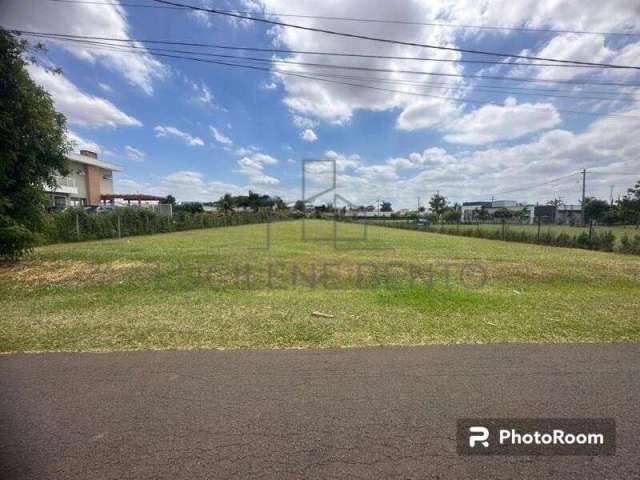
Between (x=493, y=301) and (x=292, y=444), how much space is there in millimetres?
5504

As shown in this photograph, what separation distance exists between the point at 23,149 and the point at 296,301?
349 inches

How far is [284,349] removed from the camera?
3908 mm

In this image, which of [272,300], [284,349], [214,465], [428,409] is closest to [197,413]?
[214,465]

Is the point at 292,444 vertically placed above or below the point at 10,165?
below

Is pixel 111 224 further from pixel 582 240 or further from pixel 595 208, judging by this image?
pixel 595 208

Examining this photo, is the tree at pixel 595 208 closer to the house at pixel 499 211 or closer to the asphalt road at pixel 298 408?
the house at pixel 499 211

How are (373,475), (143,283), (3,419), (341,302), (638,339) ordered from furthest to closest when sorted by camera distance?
1. (143,283)
2. (341,302)
3. (638,339)
4. (3,419)
5. (373,475)

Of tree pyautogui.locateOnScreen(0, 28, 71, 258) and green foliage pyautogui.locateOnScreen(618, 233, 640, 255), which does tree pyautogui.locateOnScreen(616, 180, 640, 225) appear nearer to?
green foliage pyautogui.locateOnScreen(618, 233, 640, 255)

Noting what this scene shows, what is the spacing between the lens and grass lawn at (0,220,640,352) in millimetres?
4379

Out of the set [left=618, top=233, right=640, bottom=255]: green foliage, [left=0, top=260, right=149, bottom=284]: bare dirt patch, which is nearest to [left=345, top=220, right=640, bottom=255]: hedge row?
[left=618, top=233, right=640, bottom=255]: green foliage

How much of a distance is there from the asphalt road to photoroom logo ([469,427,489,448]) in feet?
0.46

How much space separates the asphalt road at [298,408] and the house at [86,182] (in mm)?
36021

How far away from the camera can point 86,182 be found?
37.1 m

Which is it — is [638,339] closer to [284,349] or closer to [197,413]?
[284,349]
